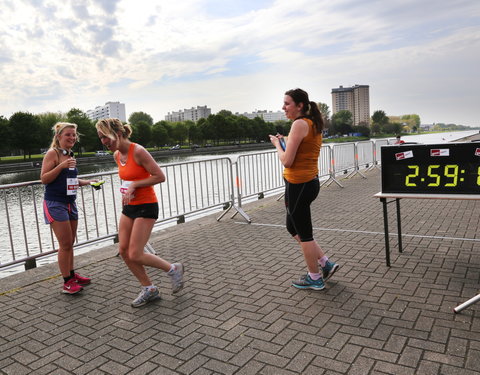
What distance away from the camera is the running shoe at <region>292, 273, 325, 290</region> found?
429 centimetres

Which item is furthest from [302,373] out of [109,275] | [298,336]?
[109,275]

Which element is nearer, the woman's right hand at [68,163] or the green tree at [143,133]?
the woman's right hand at [68,163]

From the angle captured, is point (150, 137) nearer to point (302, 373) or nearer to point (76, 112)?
point (76, 112)

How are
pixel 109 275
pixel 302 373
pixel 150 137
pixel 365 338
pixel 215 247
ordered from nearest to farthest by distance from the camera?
pixel 302 373
pixel 365 338
pixel 109 275
pixel 215 247
pixel 150 137

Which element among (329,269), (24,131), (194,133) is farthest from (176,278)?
(194,133)

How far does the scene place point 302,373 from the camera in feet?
9.20

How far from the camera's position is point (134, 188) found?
12.9 ft

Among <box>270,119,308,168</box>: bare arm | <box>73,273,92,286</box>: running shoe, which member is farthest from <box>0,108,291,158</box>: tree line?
<box>270,119,308,168</box>: bare arm

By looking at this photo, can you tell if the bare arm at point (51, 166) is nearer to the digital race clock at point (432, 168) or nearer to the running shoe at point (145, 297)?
the running shoe at point (145, 297)

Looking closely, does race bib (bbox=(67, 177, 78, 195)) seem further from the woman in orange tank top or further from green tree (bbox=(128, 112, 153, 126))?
green tree (bbox=(128, 112, 153, 126))

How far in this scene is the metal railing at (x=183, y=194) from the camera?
5.93 metres

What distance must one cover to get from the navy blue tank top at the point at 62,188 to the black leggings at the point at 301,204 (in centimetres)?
246

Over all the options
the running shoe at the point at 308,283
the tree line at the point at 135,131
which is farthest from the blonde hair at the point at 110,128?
the tree line at the point at 135,131

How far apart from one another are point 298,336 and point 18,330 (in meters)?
2.61
